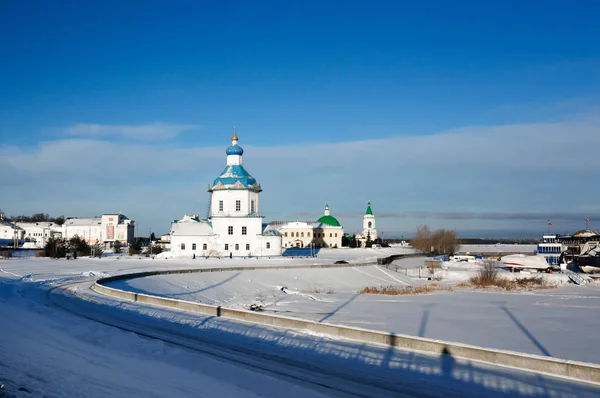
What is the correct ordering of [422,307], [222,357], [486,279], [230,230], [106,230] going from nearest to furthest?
[222,357] → [422,307] → [486,279] → [230,230] → [106,230]

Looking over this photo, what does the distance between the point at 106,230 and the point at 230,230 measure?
66946 millimetres

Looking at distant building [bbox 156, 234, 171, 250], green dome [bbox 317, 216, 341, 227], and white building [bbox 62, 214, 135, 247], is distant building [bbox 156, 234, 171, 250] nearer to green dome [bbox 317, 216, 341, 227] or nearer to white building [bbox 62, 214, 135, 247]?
white building [bbox 62, 214, 135, 247]

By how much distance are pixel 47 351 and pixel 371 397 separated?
23.7ft

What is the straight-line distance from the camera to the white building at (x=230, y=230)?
212 feet

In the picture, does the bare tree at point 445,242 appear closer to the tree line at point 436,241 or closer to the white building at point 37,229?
the tree line at point 436,241

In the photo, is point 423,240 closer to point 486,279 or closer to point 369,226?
point 369,226

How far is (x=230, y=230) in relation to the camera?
6519cm

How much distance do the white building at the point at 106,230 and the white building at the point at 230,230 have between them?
60150mm

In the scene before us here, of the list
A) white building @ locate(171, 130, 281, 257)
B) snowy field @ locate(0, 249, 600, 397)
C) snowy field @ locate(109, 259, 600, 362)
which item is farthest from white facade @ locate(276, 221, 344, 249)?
snowy field @ locate(0, 249, 600, 397)

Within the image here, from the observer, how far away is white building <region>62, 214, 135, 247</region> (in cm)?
12206

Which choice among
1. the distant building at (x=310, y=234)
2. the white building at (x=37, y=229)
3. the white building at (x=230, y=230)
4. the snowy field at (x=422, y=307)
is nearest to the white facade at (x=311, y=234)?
the distant building at (x=310, y=234)

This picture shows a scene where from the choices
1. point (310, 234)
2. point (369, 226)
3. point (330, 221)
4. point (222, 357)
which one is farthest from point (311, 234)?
point (222, 357)

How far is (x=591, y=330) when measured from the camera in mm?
19875

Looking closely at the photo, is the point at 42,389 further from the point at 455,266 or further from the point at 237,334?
Result: the point at 455,266
